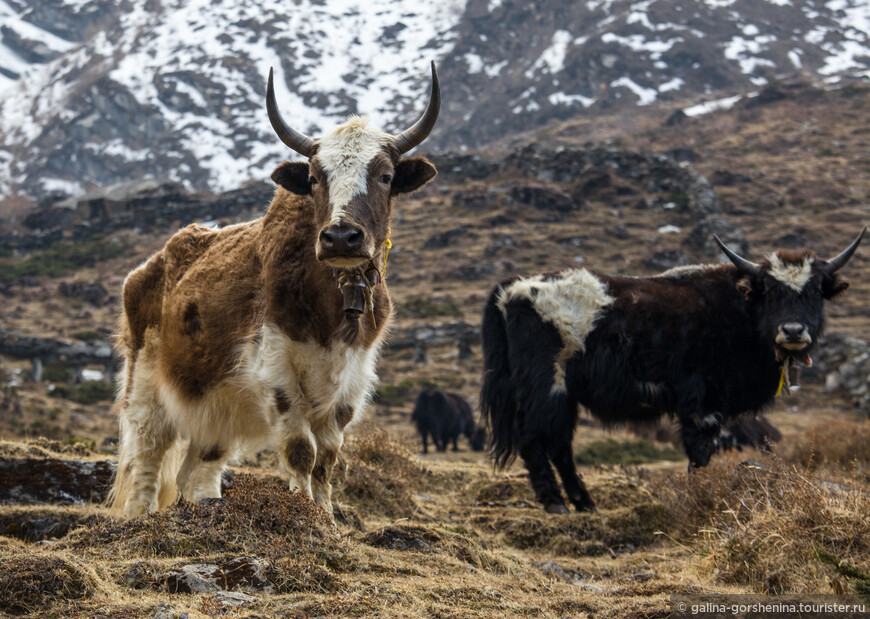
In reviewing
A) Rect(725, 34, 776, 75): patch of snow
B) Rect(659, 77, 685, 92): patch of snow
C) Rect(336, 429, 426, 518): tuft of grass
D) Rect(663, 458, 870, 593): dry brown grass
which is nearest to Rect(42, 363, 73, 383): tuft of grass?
Rect(336, 429, 426, 518): tuft of grass

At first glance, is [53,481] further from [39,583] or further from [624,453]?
[624,453]

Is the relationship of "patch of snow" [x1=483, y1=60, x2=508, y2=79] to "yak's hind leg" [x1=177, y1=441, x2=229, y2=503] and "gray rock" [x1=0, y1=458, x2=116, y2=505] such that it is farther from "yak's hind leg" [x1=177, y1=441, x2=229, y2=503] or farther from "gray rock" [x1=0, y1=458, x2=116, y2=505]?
Result: "yak's hind leg" [x1=177, y1=441, x2=229, y2=503]

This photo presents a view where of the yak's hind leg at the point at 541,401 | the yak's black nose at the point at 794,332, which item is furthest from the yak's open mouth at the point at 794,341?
the yak's hind leg at the point at 541,401

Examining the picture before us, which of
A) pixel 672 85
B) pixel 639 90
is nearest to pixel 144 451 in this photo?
pixel 639 90

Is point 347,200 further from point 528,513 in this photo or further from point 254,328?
point 528,513

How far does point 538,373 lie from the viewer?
6.61 m

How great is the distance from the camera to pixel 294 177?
4379 mm

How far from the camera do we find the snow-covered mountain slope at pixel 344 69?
3216 inches

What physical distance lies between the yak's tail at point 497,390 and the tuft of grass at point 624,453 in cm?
713

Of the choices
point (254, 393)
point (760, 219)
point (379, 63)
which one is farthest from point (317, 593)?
point (379, 63)

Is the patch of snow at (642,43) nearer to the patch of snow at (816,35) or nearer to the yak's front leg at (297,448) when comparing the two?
the patch of snow at (816,35)

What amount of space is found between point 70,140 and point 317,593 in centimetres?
10649

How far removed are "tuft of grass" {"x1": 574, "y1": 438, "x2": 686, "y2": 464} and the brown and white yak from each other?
10036 millimetres

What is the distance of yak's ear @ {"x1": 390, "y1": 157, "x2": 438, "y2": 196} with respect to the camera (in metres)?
4.44
